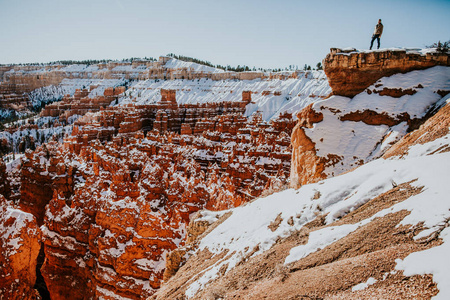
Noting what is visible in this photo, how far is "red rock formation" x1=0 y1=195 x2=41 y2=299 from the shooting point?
10102mm

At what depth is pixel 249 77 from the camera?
9306 centimetres

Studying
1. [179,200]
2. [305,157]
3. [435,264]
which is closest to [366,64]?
[305,157]

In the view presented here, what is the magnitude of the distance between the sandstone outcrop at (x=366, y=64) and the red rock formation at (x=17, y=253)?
13.4 m

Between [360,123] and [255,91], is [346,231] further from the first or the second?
[255,91]

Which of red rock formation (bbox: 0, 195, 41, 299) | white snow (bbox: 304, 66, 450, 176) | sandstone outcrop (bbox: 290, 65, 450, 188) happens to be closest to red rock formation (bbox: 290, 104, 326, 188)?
sandstone outcrop (bbox: 290, 65, 450, 188)

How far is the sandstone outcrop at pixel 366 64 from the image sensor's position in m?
10.9

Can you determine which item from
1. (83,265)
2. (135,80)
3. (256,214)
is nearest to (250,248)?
(256,214)

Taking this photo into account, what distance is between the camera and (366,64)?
1155 centimetres

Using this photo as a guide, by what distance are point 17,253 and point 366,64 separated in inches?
586

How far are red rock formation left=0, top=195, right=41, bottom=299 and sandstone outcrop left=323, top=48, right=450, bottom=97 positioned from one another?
44.0 ft

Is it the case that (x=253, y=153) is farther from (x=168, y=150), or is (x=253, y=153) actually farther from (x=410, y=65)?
(x=410, y=65)

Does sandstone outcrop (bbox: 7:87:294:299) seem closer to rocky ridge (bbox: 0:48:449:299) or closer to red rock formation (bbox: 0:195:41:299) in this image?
rocky ridge (bbox: 0:48:449:299)

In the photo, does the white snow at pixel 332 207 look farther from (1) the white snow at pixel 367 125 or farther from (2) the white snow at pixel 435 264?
(1) the white snow at pixel 367 125

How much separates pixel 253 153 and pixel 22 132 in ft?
161
